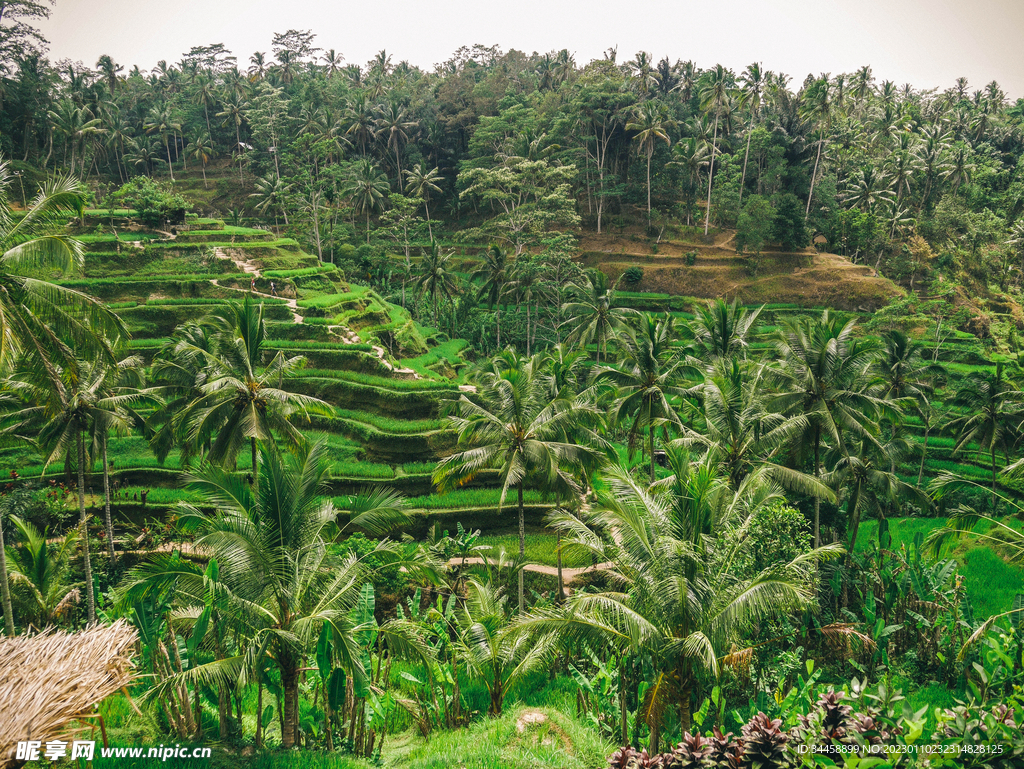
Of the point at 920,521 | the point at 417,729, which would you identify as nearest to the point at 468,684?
the point at 417,729

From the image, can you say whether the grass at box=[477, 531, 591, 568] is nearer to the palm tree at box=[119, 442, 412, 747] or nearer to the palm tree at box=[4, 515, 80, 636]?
the palm tree at box=[119, 442, 412, 747]

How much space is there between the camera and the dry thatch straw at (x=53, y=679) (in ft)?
17.5

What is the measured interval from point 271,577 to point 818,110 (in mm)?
49812

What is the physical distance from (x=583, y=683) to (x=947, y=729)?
30.7 feet

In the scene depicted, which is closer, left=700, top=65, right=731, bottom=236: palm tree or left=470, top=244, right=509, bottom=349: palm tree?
left=470, top=244, right=509, bottom=349: palm tree

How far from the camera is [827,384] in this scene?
17.3 metres

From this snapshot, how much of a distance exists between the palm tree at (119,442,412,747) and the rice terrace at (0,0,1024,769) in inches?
3.1

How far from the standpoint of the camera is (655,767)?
492 centimetres

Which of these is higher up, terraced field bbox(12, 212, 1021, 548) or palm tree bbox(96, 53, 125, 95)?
palm tree bbox(96, 53, 125, 95)

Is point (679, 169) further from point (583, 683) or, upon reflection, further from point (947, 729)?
point (947, 729)

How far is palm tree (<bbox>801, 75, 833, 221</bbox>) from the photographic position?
43.1 m

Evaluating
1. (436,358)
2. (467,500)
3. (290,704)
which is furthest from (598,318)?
(290,704)

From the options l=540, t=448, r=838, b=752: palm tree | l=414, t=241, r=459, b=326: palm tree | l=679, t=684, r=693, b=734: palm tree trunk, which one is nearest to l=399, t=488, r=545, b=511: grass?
l=540, t=448, r=838, b=752: palm tree

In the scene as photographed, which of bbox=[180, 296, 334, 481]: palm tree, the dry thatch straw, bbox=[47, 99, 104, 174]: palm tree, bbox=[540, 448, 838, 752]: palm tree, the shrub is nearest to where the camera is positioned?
the dry thatch straw
